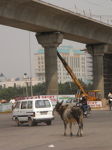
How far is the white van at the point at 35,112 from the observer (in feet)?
91.8

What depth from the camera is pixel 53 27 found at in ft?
171

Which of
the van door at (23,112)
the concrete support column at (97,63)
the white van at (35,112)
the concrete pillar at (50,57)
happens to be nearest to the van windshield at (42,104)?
the white van at (35,112)

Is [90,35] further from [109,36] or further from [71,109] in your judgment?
[71,109]

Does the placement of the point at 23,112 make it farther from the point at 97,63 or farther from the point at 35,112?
the point at 97,63

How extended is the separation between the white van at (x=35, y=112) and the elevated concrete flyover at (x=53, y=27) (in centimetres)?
1470

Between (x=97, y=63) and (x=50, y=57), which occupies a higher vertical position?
(x=97, y=63)

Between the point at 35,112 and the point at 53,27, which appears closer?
the point at 35,112

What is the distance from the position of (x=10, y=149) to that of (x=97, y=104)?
144 feet

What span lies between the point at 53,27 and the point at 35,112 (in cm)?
2522

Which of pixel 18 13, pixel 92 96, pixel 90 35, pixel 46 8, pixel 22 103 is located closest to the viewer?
pixel 22 103

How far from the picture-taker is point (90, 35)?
59875mm

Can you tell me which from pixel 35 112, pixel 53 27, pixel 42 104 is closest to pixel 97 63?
pixel 53 27

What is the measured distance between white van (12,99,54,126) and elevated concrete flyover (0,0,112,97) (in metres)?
14.7

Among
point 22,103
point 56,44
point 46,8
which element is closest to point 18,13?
point 46,8
